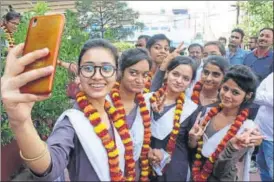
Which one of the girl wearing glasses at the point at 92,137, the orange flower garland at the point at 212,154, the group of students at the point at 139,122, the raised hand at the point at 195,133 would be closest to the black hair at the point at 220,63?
the group of students at the point at 139,122

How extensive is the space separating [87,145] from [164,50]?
174 centimetres

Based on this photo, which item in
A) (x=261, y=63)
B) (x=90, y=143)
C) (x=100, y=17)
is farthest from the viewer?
(x=100, y=17)

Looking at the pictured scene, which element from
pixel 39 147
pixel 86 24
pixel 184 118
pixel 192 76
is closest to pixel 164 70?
pixel 192 76

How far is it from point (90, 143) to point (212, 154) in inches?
32.5

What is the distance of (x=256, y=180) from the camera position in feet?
10.4

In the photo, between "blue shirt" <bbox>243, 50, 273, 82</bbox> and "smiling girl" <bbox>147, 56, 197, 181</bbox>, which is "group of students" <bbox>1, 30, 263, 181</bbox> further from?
"blue shirt" <bbox>243, 50, 273, 82</bbox>

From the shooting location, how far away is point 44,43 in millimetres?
770

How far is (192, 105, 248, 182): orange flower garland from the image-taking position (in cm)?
177

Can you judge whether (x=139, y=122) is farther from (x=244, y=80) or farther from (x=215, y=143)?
(x=244, y=80)

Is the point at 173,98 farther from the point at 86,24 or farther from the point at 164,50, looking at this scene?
the point at 86,24

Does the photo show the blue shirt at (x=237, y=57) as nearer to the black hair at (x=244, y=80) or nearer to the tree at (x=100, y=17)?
the tree at (x=100, y=17)

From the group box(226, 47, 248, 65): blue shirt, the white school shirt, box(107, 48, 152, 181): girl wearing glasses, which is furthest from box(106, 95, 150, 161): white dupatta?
box(226, 47, 248, 65): blue shirt

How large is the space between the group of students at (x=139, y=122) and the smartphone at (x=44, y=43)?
0.02 meters

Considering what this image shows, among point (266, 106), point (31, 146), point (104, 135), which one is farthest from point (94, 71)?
point (266, 106)
